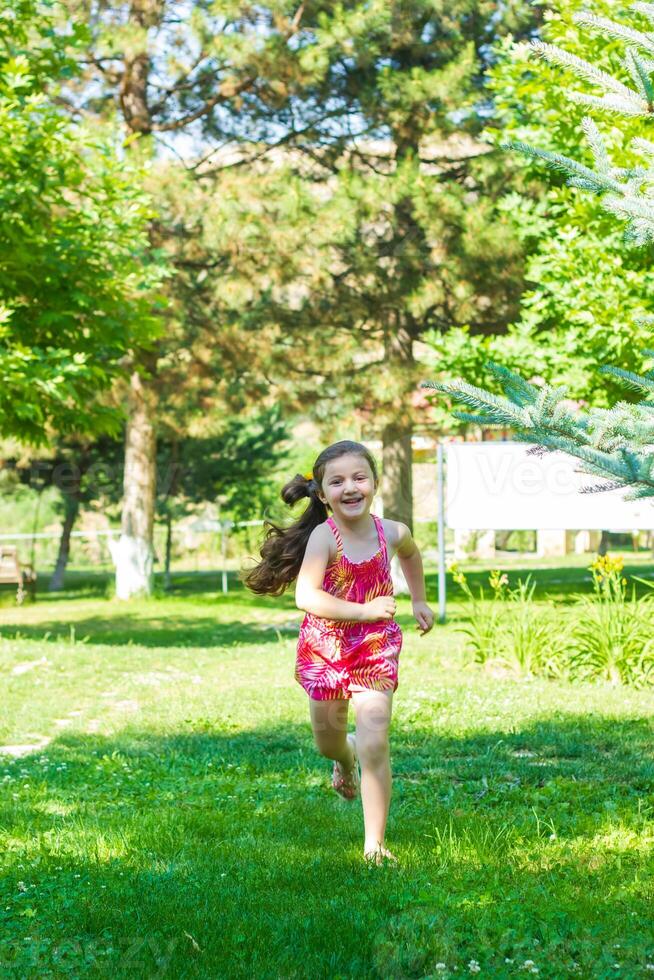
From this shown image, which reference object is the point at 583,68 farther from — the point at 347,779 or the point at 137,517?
the point at 137,517

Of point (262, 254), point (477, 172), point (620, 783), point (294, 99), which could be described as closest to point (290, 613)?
point (262, 254)

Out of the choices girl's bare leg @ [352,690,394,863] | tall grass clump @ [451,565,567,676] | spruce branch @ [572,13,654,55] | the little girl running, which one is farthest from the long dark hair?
tall grass clump @ [451,565,567,676]

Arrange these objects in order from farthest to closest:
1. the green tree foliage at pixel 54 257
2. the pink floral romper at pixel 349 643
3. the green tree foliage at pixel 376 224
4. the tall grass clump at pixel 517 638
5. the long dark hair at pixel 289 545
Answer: the green tree foliage at pixel 376 224 → the green tree foliage at pixel 54 257 → the tall grass clump at pixel 517 638 → the long dark hair at pixel 289 545 → the pink floral romper at pixel 349 643

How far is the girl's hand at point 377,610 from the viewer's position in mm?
3902

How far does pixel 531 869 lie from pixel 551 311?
11.8 meters

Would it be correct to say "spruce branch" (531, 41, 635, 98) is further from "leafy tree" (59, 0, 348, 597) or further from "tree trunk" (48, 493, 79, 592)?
"tree trunk" (48, 493, 79, 592)

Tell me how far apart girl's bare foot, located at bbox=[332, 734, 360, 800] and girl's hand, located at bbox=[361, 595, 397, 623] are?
84 cm

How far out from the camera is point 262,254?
17.6 meters

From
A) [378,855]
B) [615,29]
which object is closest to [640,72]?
[615,29]

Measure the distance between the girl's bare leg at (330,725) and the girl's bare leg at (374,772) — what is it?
19 centimetres

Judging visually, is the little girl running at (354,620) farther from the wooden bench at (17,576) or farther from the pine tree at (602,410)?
the wooden bench at (17,576)

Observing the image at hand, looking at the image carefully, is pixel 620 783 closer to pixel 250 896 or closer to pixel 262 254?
pixel 250 896

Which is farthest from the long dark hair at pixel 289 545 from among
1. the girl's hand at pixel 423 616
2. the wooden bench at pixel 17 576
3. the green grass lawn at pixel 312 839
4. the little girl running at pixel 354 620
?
the wooden bench at pixel 17 576

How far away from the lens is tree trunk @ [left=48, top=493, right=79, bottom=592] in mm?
23719
